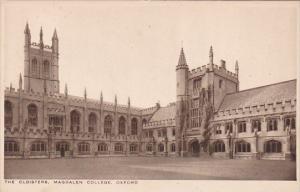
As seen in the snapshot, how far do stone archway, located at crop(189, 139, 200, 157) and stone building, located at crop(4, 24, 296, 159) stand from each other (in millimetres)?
36

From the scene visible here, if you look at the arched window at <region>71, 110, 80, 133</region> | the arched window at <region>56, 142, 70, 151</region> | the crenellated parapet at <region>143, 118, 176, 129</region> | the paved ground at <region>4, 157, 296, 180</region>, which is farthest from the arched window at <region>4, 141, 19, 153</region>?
the crenellated parapet at <region>143, 118, 176, 129</region>

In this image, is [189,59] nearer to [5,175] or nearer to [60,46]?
[60,46]

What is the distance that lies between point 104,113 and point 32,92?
3295 millimetres

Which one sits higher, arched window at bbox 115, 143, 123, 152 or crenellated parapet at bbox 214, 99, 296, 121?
crenellated parapet at bbox 214, 99, 296, 121

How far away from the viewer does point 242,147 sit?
38.7 feet

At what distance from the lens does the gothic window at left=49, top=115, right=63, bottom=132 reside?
15.0m

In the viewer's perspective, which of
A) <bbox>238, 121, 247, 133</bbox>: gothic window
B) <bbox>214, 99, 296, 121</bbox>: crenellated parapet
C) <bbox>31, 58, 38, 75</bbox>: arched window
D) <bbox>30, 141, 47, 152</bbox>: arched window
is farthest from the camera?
<bbox>31, 58, 38, 75</bbox>: arched window

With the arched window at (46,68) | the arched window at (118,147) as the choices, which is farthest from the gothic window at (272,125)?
the arched window at (46,68)

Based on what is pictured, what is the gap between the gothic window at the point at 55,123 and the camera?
15.0 metres

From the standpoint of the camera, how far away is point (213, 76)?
13.1m

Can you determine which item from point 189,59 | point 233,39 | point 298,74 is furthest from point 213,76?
point 298,74

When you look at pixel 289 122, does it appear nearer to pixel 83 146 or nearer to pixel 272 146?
pixel 272 146

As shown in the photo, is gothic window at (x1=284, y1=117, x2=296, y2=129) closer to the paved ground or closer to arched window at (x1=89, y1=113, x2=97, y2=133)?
the paved ground

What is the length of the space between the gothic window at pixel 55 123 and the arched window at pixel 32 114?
0.64 meters
